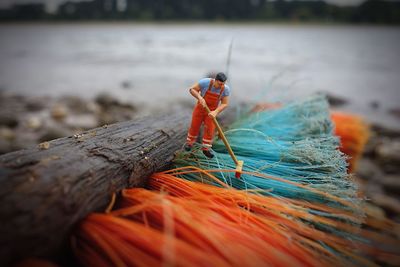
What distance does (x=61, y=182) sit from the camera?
1165mm

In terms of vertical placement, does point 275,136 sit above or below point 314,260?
above

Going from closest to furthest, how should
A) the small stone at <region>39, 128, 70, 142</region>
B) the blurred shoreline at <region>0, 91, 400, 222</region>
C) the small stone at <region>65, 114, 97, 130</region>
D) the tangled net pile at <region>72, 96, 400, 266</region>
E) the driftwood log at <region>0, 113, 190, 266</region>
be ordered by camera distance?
the driftwood log at <region>0, 113, 190, 266</region> → the tangled net pile at <region>72, 96, 400, 266</region> → the blurred shoreline at <region>0, 91, 400, 222</region> → the small stone at <region>39, 128, 70, 142</region> → the small stone at <region>65, 114, 97, 130</region>

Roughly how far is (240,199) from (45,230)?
0.93 metres

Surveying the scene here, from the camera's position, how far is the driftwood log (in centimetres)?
100

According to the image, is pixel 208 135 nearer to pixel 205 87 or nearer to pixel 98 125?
pixel 205 87

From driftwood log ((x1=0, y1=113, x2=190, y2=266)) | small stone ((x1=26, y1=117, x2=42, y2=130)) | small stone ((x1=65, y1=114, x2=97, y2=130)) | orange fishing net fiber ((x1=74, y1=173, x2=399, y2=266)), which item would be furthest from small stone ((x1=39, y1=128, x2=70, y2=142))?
orange fishing net fiber ((x1=74, y1=173, x2=399, y2=266))

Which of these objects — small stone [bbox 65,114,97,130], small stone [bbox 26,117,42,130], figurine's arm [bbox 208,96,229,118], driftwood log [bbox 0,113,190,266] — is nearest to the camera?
driftwood log [bbox 0,113,190,266]

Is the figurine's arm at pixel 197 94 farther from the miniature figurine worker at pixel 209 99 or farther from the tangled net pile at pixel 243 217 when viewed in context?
the tangled net pile at pixel 243 217

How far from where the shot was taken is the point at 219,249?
1.11 metres

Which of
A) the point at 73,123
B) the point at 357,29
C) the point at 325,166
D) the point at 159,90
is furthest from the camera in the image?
the point at 357,29

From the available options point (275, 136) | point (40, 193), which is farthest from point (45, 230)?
point (275, 136)

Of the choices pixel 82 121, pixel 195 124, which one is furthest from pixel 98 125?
pixel 195 124

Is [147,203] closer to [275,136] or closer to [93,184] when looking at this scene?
[93,184]

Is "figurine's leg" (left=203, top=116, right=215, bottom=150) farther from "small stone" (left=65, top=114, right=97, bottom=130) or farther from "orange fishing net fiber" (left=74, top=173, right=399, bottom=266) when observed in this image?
"small stone" (left=65, top=114, right=97, bottom=130)
